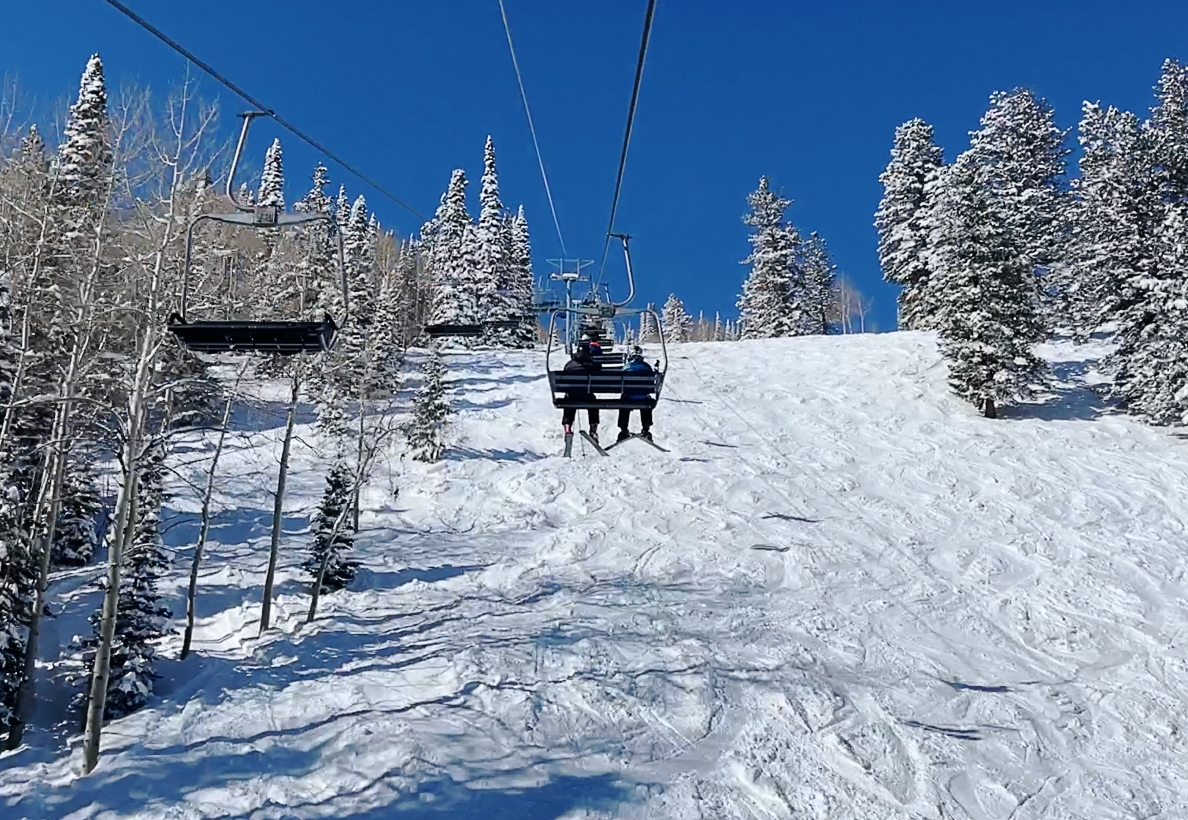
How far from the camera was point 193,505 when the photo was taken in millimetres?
25547

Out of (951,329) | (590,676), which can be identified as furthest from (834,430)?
(590,676)

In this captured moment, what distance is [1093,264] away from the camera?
1182 inches

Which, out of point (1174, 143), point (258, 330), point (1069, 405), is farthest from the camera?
point (1069, 405)

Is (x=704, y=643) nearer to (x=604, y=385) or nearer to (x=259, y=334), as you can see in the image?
(x=604, y=385)

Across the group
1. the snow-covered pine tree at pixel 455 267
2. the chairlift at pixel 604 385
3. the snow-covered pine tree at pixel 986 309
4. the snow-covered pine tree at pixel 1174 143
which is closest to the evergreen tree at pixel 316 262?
the chairlift at pixel 604 385

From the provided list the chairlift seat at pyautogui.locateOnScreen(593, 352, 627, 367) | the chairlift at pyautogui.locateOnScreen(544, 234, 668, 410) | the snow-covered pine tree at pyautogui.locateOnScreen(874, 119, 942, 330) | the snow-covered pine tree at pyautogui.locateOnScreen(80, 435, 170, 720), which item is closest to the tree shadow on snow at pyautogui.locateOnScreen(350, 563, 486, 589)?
the snow-covered pine tree at pyautogui.locateOnScreen(80, 435, 170, 720)

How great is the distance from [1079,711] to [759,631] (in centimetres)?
612

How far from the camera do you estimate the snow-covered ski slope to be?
454 inches

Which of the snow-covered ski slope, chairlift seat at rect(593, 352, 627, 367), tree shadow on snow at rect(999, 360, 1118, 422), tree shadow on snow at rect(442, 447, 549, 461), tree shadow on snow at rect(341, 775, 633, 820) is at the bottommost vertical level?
tree shadow on snow at rect(341, 775, 633, 820)

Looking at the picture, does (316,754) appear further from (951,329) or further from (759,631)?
(951,329)

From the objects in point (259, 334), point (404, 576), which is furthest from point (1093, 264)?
point (259, 334)

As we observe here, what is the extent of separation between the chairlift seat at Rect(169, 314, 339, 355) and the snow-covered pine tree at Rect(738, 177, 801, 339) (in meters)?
47.3

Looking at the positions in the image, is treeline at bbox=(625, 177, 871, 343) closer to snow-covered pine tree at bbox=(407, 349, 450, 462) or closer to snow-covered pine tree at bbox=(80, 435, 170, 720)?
snow-covered pine tree at bbox=(407, 349, 450, 462)

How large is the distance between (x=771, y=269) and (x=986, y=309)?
24851 millimetres
